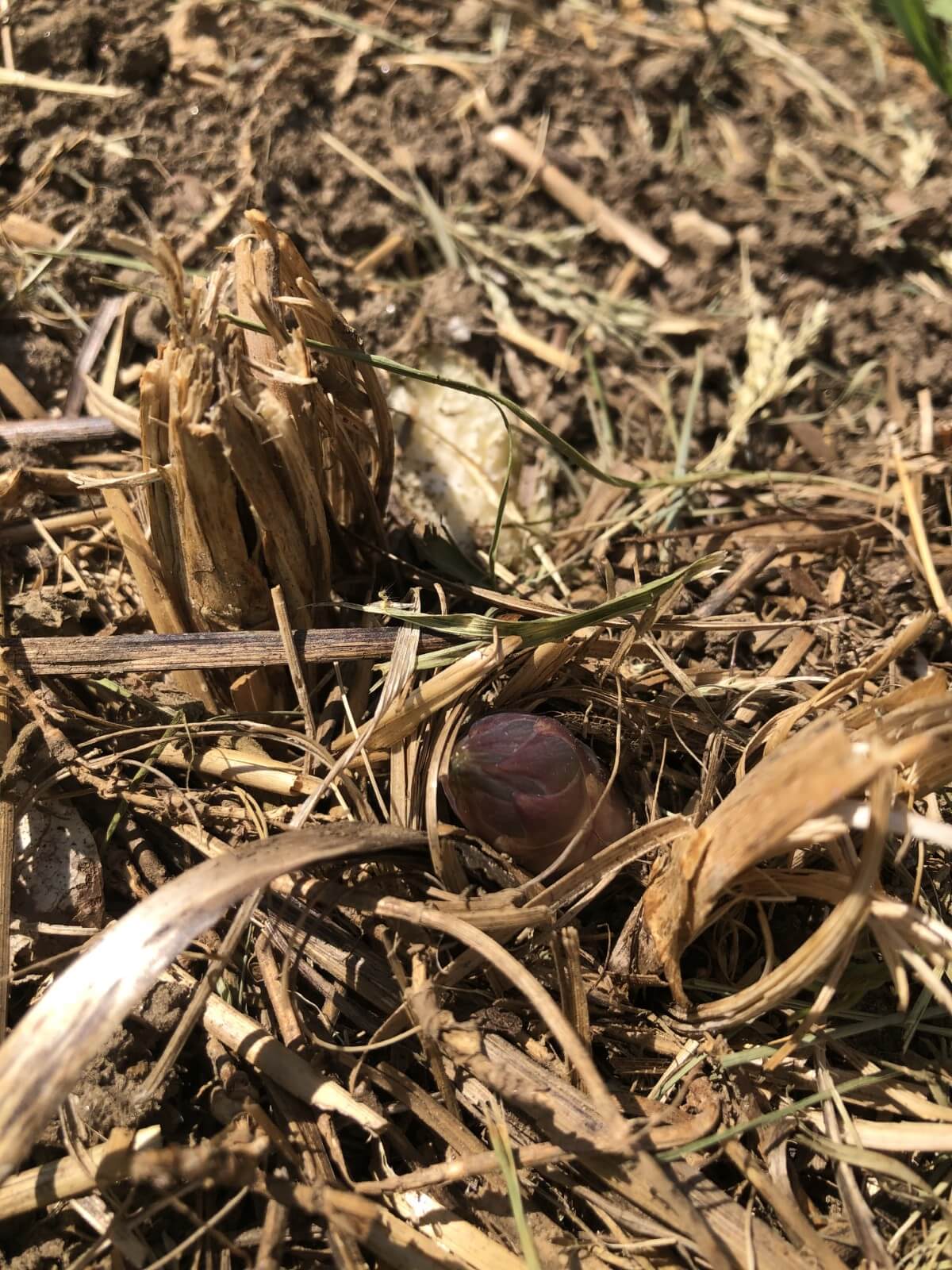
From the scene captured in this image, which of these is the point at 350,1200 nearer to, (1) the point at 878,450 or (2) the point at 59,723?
(2) the point at 59,723

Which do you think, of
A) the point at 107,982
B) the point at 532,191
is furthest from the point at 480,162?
the point at 107,982

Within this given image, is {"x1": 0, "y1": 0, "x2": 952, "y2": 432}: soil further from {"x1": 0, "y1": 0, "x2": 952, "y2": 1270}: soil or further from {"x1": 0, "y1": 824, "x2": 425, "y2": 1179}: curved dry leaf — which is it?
{"x1": 0, "y1": 824, "x2": 425, "y2": 1179}: curved dry leaf

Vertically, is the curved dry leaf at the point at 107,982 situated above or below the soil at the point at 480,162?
below

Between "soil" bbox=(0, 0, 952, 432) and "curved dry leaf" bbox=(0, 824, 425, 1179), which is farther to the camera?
"soil" bbox=(0, 0, 952, 432)

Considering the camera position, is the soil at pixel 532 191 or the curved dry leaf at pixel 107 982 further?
the soil at pixel 532 191

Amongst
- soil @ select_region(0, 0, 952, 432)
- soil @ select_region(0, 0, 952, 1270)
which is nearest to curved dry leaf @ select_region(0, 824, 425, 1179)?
soil @ select_region(0, 0, 952, 1270)

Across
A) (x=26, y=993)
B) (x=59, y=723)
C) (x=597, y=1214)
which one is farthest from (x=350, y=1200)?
(x=59, y=723)

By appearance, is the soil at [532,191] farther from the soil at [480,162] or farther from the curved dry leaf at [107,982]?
the curved dry leaf at [107,982]

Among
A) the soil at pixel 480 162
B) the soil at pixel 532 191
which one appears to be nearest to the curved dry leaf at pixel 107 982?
the soil at pixel 532 191
